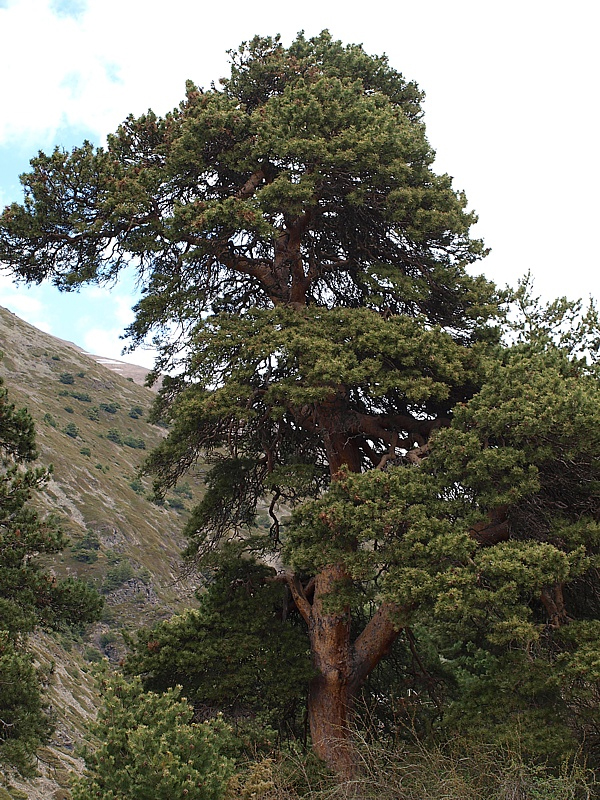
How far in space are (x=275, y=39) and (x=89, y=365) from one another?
124266mm

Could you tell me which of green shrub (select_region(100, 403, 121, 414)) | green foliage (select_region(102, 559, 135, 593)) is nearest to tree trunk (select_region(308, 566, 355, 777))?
green foliage (select_region(102, 559, 135, 593))

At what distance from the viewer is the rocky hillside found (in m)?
47.1

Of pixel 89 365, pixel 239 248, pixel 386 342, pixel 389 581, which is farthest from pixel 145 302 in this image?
pixel 89 365

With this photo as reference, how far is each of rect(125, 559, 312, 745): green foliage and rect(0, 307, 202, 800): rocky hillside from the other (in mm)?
17636

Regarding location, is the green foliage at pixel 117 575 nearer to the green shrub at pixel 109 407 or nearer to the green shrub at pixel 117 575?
the green shrub at pixel 117 575

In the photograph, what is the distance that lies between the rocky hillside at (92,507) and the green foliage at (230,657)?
57.9 feet

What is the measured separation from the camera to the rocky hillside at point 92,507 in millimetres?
47094

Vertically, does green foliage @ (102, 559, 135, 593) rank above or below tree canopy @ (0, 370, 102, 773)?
below

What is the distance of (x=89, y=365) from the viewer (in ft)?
433

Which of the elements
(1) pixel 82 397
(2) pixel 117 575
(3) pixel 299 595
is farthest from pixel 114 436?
(3) pixel 299 595

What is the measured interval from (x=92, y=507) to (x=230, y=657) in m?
70.5

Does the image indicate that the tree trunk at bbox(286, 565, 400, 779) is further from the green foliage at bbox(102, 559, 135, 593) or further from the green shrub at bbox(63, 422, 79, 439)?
the green shrub at bbox(63, 422, 79, 439)

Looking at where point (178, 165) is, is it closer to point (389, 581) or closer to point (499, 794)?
point (389, 581)

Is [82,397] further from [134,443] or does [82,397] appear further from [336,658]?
[336,658]
